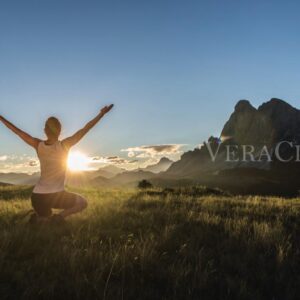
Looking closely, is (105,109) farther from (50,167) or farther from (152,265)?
(152,265)

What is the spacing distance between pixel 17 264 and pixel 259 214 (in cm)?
684

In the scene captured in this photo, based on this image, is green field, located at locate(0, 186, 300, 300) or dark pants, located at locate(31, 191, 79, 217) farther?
dark pants, located at locate(31, 191, 79, 217)

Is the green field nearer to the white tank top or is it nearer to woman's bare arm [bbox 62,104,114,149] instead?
the white tank top


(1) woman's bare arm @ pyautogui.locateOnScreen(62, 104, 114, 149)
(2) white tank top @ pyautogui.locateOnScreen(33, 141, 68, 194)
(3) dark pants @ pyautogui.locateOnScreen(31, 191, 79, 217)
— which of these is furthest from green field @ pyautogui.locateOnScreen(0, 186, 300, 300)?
(1) woman's bare arm @ pyautogui.locateOnScreen(62, 104, 114, 149)

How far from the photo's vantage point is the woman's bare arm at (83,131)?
23.3 ft

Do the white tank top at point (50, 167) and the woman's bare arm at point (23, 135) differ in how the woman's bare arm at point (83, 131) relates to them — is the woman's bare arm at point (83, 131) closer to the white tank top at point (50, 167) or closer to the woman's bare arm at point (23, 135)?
the white tank top at point (50, 167)

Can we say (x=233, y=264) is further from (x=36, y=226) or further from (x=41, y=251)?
(x=36, y=226)

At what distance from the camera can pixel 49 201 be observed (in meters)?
7.09

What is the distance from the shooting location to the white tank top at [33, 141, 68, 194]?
710 cm

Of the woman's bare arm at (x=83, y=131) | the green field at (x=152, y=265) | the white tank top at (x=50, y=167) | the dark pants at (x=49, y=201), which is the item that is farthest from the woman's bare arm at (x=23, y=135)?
the green field at (x=152, y=265)

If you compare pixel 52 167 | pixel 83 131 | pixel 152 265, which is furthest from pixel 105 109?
pixel 152 265

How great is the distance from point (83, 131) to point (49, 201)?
1.64m

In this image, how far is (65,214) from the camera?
7.21 metres

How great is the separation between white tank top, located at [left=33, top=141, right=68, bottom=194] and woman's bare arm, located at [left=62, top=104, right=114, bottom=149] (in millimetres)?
159
